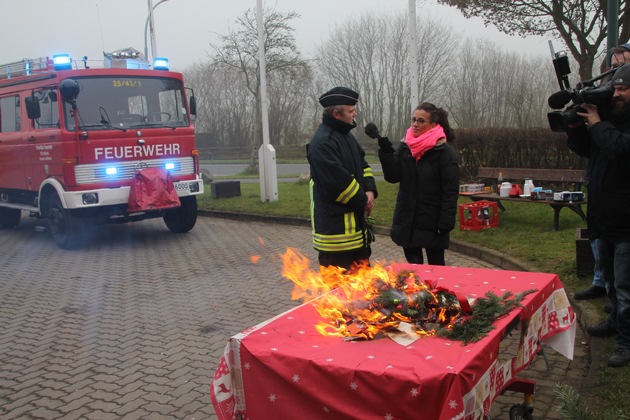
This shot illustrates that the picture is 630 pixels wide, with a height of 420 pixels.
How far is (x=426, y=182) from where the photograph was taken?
5328mm

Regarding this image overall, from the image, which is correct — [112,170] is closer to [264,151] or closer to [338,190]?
[264,151]

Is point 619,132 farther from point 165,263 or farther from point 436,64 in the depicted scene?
point 436,64

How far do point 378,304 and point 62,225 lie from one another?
896cm

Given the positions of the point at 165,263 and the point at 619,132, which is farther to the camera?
the point at 165,263

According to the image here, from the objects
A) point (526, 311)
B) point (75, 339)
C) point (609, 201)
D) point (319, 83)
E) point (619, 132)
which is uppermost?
point (319, 83)

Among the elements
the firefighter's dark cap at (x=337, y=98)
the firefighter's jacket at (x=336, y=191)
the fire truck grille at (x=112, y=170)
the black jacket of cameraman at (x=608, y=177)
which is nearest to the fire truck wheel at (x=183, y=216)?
the fire truck grille at (x=112, y=170)

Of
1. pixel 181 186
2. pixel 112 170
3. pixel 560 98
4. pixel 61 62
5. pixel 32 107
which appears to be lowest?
pixel 181 186

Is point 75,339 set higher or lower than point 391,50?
lower

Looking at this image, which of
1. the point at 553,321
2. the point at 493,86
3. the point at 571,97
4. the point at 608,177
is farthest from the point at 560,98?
the point at 493,86

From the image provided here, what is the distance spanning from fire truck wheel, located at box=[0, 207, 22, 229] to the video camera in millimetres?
12876

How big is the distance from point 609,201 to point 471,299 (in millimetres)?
1530

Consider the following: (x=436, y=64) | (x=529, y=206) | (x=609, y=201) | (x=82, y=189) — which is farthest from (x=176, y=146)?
(x=436, y=64)

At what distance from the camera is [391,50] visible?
36.2 metres

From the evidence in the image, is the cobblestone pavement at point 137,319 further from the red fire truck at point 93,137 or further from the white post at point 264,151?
the white post at point 264,151
